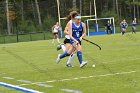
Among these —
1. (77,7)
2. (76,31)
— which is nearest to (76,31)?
(76,31)

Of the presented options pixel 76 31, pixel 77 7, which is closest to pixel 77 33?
pixel 76 31

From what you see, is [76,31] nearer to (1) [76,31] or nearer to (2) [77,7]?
(1) [76,31]

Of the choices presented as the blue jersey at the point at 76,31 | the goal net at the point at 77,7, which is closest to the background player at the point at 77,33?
the blue jersey at the point at 76,31

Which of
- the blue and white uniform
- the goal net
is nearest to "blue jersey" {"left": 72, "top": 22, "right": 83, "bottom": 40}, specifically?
the blue and white uniform

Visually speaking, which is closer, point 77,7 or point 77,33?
point 77,33

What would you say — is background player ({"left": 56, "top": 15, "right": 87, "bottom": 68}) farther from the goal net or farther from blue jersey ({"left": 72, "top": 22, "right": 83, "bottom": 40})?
the goal net

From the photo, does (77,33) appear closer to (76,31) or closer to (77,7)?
(76,31)

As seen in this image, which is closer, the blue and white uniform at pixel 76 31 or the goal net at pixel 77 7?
the blue and white uniform at pixel 76 31

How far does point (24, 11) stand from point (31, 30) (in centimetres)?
444

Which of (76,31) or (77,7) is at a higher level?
(77,7)

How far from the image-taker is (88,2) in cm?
6950

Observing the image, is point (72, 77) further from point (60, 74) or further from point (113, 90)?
point (113, 90)

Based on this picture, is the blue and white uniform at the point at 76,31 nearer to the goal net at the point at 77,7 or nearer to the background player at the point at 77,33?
the background player at the point at 77,33

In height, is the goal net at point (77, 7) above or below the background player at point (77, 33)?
above
